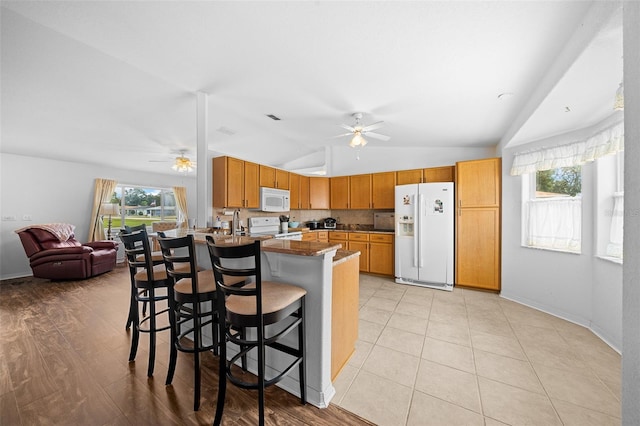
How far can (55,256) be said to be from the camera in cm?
421

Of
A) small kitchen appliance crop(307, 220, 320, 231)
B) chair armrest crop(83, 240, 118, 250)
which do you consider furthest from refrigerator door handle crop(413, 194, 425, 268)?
chair armrest crop(83, 240, 118, 250)

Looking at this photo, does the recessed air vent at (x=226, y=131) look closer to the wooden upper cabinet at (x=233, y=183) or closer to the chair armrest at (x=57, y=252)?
the wooden upper cabinet at (x=233, y=183)

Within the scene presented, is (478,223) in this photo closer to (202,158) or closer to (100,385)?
(202,158)

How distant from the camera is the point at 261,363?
4.01ft

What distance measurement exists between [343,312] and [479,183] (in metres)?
3.31

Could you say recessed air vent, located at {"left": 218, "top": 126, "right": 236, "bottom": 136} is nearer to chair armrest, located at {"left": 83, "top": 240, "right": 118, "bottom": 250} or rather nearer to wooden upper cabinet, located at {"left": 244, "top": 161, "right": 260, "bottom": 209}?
wooden upper cabinet, located at {"left": 244, "top": 161, "right": 260, "bottom": 209}

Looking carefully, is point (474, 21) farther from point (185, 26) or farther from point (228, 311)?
point (228, 311)

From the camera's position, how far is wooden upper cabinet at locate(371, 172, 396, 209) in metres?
4.64

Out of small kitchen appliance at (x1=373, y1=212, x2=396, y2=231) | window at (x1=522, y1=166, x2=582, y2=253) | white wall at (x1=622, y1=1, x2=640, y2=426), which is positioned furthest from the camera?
small kitchen appliance at (x1=373, y1=212, x2=396, y2=231)

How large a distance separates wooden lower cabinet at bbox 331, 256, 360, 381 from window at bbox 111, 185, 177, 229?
284 inches

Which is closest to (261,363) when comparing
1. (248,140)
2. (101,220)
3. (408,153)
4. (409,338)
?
(409,338)

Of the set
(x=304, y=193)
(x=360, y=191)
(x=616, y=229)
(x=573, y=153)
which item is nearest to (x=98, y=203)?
(x=304, y=193)

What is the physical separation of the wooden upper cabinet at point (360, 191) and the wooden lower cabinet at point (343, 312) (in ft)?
10.1

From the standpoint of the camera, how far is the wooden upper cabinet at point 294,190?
491 cm
